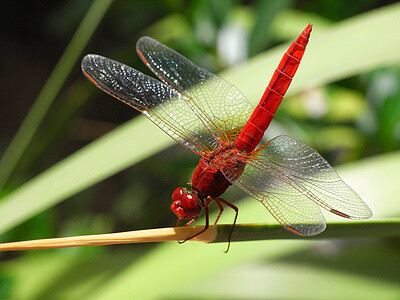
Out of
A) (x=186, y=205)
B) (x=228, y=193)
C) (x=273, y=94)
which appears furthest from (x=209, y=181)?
(x=228, y=193)

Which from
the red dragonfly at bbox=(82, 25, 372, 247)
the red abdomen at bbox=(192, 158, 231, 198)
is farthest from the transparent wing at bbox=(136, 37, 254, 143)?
the red abdomen at bbox=(192, 158, 231, 198)

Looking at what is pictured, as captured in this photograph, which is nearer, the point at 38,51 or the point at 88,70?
the point at 88,70

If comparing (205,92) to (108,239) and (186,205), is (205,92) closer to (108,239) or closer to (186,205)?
(186,205)

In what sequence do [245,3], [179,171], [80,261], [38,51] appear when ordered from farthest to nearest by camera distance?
[38,51], [245,3], [179,171], [80,261]

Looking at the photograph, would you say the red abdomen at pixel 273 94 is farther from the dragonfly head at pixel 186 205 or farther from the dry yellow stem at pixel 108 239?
the dry yellow stem at pixel 108 239

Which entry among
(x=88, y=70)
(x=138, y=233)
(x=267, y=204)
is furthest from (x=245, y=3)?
(x=138, y=233)

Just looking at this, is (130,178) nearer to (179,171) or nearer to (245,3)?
(179,171)
